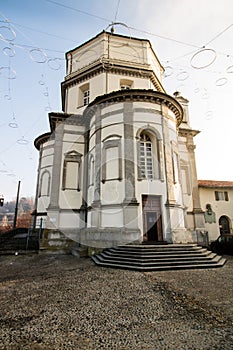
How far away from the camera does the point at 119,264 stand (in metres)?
8.45

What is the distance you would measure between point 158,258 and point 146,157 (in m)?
6.32

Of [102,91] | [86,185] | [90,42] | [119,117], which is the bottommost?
[86,185]

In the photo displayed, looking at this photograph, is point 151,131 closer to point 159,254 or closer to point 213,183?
point 159,254

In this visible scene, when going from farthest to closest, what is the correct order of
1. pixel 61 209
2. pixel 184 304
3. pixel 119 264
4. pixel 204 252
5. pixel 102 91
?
pixel 102 91
pixel 61 209
pixel 204 252
pixel 119 264
pixel 184 304

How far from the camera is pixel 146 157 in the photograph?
12.9 meters

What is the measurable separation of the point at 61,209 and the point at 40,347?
40.2 ft

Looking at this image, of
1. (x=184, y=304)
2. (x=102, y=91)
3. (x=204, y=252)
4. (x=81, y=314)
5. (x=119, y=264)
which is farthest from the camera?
(x=102, y=91)

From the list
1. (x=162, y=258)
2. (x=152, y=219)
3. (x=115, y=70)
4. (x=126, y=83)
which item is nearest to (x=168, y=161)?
(x=152, y=219)

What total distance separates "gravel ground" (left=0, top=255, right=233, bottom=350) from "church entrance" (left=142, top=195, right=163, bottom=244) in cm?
461

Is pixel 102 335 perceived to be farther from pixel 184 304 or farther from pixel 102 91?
pixel 102 91

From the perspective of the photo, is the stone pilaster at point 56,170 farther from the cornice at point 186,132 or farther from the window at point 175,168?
the cornice at point 186,132

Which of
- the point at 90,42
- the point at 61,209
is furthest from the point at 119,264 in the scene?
the point at 90,42

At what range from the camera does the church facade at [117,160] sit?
38.1 feet

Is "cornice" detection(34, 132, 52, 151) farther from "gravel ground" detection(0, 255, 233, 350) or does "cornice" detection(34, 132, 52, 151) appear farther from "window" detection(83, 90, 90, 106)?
"gravel ground" detection(0, 255, 233, 350)
